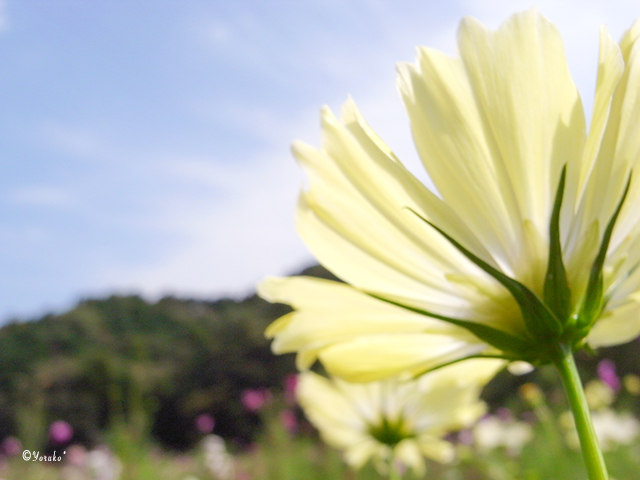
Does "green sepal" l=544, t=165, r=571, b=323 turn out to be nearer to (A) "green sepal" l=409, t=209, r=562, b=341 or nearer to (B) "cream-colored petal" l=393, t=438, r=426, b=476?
(A) "green sepal" l=409, t=209, r=562, b=341

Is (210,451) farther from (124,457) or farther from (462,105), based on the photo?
(462,105)

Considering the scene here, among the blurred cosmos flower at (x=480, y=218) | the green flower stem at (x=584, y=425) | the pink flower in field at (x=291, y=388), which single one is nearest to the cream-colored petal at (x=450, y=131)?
the blurred cosmos flower at (x=480, y=218)

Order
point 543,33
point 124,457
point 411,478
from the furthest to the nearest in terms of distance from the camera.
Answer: point 411,478 → point 124,457 → point 543,33

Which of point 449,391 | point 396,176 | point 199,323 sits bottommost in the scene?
point 449,391

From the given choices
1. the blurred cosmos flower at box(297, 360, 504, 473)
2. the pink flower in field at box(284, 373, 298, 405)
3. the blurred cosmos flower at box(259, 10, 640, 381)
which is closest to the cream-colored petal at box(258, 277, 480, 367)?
the blurred cosmos flower at box(259, 10, 640, 381)

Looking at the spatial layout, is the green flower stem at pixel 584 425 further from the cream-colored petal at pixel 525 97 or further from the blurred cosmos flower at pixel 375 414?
the blurred cosmos flower at pixel 375 414

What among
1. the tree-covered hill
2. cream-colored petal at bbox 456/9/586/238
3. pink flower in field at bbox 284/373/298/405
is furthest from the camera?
the tree-covered hill

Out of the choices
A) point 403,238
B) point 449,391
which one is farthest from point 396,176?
point 449,391
